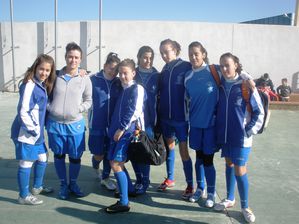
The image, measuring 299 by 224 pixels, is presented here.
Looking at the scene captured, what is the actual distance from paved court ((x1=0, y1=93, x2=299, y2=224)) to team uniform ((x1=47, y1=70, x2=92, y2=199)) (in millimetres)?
574

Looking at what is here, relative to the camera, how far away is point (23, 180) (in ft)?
11.6

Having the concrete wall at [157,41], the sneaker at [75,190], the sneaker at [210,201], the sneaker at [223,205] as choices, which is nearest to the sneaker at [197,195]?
the sneaker at [210,201]

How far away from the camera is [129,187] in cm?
381

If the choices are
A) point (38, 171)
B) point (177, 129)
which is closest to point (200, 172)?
point (177, 129)

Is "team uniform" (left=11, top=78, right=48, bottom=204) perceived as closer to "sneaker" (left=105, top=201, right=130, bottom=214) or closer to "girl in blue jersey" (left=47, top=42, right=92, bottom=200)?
"girl in blue jersey" (left=47, top=42, right=92, bottom=200)

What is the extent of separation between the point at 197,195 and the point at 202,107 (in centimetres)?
104

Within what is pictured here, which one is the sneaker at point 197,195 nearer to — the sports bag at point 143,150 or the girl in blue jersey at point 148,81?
the sports bag at point 143,150

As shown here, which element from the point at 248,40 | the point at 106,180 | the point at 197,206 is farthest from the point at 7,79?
the point at 197,206

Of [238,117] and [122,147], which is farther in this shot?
[122,147]

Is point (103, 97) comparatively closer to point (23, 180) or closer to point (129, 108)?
point (129, 108)

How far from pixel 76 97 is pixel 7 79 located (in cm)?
1338

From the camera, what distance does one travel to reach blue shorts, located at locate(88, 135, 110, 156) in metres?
3.81

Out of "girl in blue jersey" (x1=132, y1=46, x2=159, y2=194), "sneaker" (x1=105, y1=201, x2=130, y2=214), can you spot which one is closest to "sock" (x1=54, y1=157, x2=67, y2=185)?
"sneaker" (x1=105, y1=201, x2=130, y2=214)

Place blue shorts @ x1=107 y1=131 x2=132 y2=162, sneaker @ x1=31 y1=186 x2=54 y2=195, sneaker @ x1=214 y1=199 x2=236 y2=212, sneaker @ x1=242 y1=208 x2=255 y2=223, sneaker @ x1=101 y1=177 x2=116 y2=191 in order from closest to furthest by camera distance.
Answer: sneaker @ x1=242 y1=208 x2=255 y2=223 → blue shorts @ x1=107 y1=131 x2=132 y2=162 → sneaker @ x1=214 y1=199 x2=236 y2=212 → sneaker @ x1=31 y1=186 x2=54 y2=195 → sneaker @ x1=101 y1=177 x2=116 y2=191
